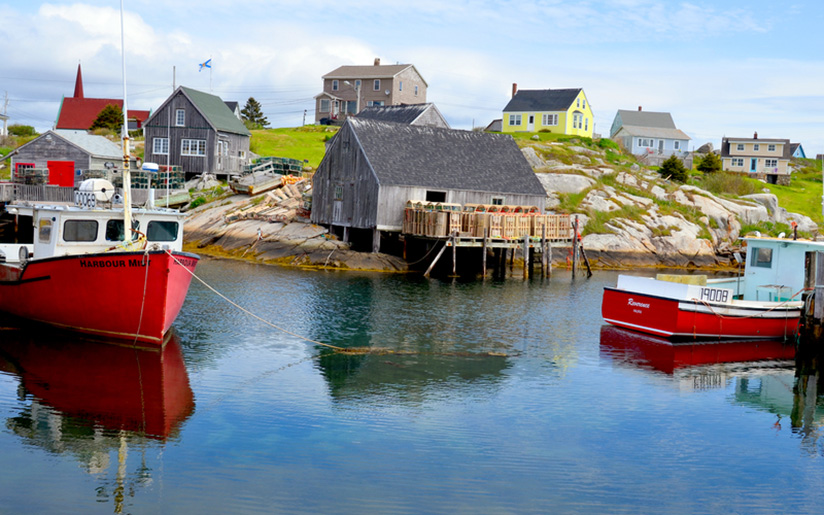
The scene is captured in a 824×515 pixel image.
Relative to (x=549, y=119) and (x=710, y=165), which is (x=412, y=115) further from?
(x=710, y=165)

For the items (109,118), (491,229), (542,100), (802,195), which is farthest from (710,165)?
(109,118)

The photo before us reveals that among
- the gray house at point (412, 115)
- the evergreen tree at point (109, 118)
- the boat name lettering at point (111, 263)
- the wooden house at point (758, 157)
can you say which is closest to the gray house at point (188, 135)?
the gray house at point (412, 115)

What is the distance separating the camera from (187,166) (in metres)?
58.8

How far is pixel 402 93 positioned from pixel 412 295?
57826mm

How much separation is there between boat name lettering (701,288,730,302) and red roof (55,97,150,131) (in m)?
74.8

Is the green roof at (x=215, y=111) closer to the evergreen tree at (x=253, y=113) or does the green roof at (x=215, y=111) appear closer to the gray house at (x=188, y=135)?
the gray house at (x=188, y=135)

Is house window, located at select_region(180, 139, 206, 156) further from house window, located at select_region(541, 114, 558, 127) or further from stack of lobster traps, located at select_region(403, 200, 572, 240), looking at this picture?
house window, located at select_region(541, 114, 558, 127)

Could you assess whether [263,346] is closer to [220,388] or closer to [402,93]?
[220,388]

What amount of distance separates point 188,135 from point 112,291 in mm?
40846

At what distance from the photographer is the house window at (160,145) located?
5888cm

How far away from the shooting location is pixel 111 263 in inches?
779

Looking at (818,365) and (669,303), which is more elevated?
(669,303)

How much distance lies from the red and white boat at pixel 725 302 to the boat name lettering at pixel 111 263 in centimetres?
1605

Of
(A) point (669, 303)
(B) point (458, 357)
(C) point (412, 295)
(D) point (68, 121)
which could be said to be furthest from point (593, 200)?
(D) point (68, 121)
